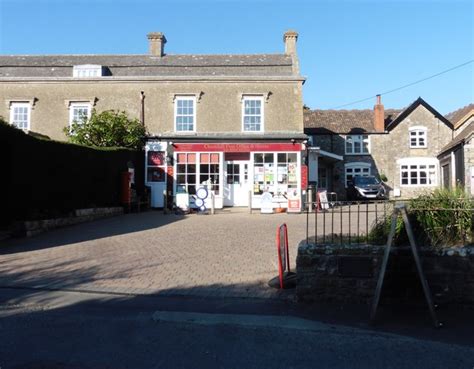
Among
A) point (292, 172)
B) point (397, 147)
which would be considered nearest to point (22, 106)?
point (292, 172)

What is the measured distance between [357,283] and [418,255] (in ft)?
3.00

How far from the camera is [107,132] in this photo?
2041cm

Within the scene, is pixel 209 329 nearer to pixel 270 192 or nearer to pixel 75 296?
pixel 75 296

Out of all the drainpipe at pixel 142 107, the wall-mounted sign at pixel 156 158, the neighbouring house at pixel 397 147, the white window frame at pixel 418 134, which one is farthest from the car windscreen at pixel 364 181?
the drainpipe at pixel 142 107

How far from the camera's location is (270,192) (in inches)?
804

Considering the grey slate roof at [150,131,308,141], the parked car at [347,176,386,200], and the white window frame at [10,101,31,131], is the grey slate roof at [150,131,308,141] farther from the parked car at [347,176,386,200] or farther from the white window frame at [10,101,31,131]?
the parked car at [347,176,386,200]

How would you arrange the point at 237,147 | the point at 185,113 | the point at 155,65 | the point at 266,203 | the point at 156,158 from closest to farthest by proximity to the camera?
the point at 266,203, the point at 237,147, the point at 156,158, the point at 185,113, the point at 155,65

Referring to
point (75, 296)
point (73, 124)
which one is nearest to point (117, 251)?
point (75, 296)

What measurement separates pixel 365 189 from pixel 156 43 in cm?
1638

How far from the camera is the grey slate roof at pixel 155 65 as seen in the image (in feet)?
77.5

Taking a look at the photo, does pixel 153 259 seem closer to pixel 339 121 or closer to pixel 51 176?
pixel 51 176

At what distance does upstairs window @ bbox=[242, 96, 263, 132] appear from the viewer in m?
22.3

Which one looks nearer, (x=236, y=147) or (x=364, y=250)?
(x=364, y=250)

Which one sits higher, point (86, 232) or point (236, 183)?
point (236, 183)
